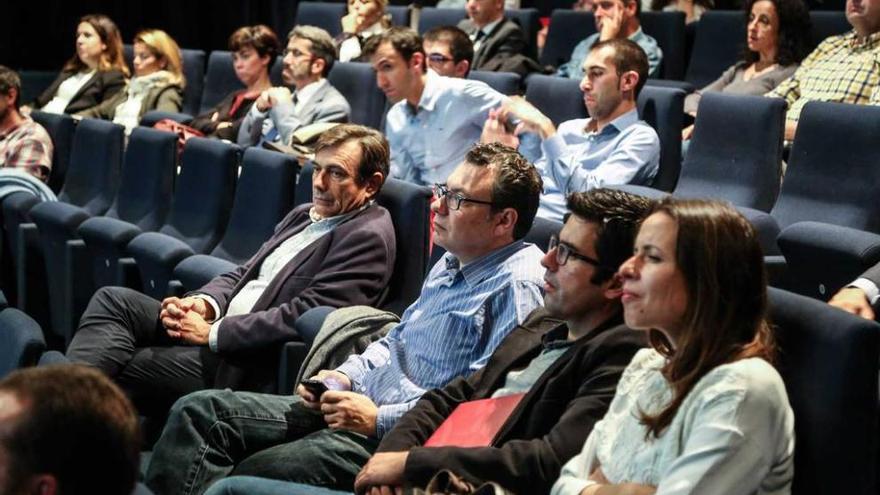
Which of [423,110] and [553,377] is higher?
[553,377]

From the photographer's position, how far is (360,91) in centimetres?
374

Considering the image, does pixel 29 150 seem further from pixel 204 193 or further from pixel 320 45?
pixel 204 193

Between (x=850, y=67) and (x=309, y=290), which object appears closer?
(x=309, y=290)

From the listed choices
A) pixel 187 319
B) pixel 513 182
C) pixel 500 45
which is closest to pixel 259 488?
pixel 513 182

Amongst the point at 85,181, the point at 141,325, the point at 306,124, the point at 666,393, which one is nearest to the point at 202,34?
the point at 85,181

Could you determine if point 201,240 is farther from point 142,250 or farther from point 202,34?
point 202,34

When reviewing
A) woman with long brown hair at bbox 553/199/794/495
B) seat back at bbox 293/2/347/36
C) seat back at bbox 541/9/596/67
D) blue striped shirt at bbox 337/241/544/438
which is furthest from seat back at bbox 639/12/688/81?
woman with long brown hair at bbox 553/199/794/495

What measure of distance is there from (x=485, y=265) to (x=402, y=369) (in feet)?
0.63

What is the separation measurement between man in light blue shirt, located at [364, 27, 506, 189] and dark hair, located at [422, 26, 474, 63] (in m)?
0.24

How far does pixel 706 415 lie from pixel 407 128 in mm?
2125

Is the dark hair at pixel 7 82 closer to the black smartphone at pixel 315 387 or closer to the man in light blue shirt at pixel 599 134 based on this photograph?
the man in light blue shirt at pixel 599 134

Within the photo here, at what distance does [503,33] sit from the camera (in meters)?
4.04

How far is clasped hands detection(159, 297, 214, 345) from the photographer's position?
239 cm

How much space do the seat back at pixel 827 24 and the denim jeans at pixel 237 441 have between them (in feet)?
7.32
